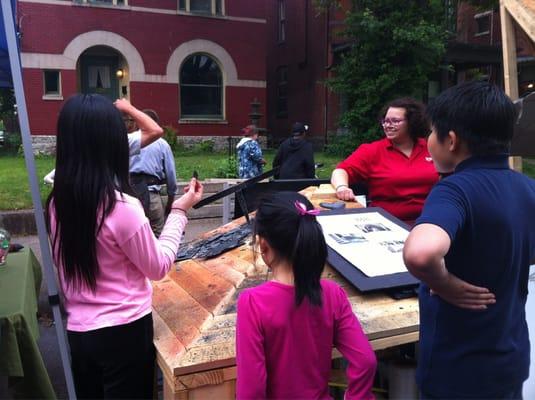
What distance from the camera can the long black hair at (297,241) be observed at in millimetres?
1483

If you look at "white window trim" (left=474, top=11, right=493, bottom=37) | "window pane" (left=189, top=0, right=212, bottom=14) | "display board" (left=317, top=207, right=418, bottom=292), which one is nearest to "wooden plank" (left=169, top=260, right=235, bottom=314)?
"display board" (left=317, top=207, right=418, bottom=292)

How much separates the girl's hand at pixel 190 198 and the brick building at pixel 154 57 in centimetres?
1568

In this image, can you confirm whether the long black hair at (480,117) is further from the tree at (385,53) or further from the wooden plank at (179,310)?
the tree at (385,53)

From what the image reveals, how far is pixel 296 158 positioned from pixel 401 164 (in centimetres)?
428

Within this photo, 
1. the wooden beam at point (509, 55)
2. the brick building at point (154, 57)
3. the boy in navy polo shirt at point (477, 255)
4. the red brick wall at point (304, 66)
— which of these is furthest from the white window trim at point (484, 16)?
the boy in navy polo shirt at point (477, 255)

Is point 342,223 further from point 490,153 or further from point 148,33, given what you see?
point 148,33

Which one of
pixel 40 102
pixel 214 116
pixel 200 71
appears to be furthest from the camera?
pixel 214 116

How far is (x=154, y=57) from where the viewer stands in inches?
696

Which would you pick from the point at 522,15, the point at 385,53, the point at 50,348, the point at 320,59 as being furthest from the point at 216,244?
the point at 320,59

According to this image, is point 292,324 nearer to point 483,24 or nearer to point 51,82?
point 51,82

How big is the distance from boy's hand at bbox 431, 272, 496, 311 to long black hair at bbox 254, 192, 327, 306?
0.37 meters

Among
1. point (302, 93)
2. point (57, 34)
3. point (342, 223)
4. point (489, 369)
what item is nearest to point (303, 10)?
point (302, 93)

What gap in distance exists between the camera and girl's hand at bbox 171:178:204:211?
6.77 feet

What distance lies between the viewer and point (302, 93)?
21.8 metres
